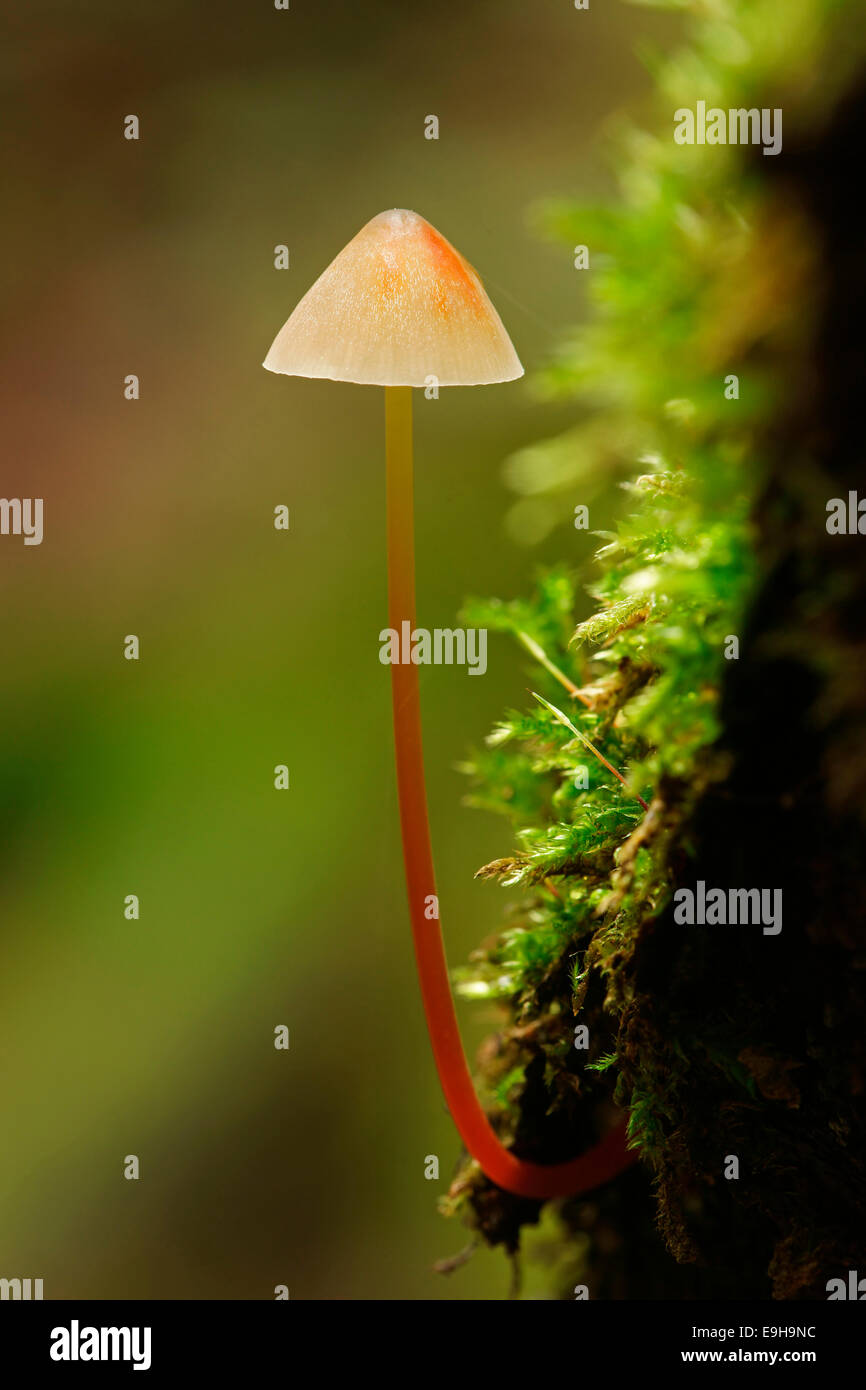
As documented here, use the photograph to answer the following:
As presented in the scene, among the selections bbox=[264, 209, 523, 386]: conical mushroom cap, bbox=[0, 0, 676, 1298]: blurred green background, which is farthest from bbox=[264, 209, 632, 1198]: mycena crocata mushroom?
bbox=[0, 0, 676, 1298]: blurred green background

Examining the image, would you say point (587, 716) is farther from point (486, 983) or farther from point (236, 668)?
point (236, 668)

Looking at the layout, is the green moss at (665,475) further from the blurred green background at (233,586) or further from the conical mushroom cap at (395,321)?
the blurred green background at (233,586)

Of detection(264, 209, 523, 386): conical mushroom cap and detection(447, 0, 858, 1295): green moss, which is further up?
detection(264, 209, 523, 386): conical mushroom cap

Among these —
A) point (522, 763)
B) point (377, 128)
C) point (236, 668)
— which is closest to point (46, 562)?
point (236, 668)

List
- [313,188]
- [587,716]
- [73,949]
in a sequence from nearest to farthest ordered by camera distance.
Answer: [587,716] < [73,949] < [313,188]

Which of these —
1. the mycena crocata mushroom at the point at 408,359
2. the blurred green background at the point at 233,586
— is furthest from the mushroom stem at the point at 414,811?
the blurred green background at the point at 233,586

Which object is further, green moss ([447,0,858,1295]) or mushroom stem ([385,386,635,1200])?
mushroom stem ([385,386,635,1200])

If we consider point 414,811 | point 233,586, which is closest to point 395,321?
point 414,811

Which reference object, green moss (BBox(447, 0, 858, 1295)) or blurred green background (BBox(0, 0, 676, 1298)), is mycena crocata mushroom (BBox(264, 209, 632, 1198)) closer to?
green moss (BBox(447, 0, 858, 1295))
